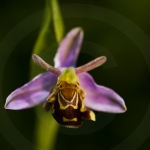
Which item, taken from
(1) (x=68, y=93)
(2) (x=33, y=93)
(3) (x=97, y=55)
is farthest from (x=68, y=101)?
(3) (x=97, y=55)

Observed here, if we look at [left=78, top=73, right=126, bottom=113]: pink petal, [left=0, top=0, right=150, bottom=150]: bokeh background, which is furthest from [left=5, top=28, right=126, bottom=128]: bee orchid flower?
[left=0, top=0, right=150, bottom=150]: bokeh background

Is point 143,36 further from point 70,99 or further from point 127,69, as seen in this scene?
point 70,99

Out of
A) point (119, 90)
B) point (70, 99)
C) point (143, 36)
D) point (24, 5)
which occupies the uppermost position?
point (24, 5)

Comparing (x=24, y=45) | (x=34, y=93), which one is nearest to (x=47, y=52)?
(x=34, y=93)

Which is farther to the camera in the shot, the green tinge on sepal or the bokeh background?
the bokeh background

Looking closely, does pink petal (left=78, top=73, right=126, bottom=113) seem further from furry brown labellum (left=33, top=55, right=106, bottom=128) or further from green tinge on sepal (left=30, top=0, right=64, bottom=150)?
green tinge on sepal (left=30, top=0, right=64, bottom=150)

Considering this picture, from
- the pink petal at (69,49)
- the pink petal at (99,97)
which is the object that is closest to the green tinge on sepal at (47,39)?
the pink petal at (69,49)

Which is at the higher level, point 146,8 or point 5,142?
point 146,8
